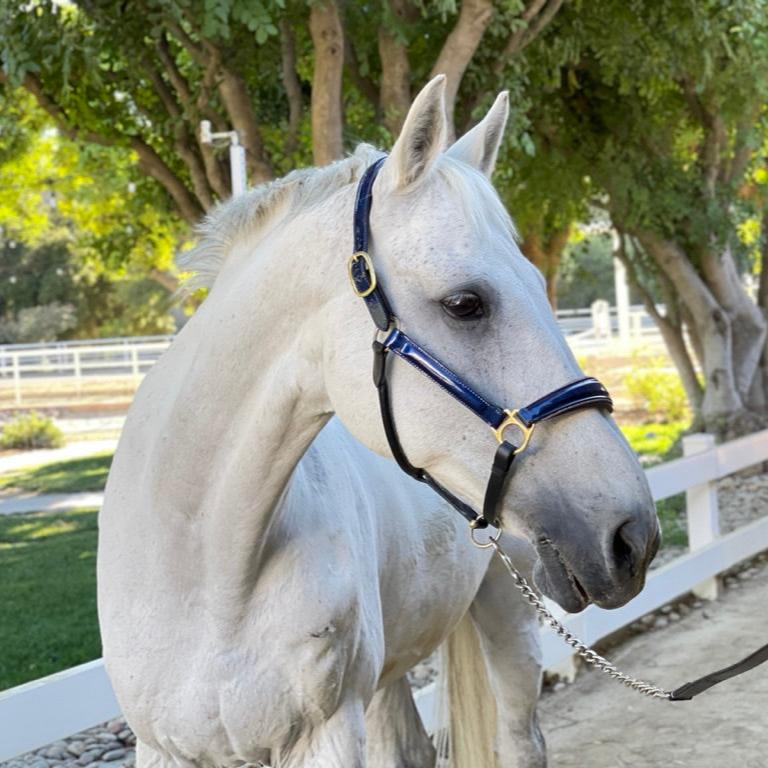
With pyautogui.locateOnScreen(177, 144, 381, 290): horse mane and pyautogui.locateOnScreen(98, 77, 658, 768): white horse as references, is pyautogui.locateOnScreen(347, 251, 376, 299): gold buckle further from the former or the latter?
pyautogui.locateOnScreen(177, 144, 381, 290): horse mane

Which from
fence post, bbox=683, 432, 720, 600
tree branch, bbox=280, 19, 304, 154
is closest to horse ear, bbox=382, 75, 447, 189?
tree branch, bbox=280, 19, 304, 154

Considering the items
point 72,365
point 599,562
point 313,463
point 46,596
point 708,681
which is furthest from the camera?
point 72,365

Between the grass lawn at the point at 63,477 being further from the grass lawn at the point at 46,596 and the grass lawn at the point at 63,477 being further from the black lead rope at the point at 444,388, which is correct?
the black lead rope at the point at 444,388

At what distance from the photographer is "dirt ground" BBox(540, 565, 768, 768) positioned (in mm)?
4574

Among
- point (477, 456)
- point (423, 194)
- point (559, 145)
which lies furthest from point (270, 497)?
point (559, 145)

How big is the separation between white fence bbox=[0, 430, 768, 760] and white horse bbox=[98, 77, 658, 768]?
1.09 meters

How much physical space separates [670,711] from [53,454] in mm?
10262

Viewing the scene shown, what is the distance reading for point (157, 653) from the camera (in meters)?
2.20

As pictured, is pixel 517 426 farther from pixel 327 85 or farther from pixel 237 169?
pixel 327 85

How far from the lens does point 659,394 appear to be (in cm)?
1711

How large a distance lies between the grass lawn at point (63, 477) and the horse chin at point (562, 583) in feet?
30.4

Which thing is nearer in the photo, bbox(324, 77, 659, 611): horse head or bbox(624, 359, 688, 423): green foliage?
bbox(324, 77, 659, 611): horse head

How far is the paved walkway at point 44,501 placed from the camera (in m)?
9.80

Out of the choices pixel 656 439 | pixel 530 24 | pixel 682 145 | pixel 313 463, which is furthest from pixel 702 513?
pixel 656 439
